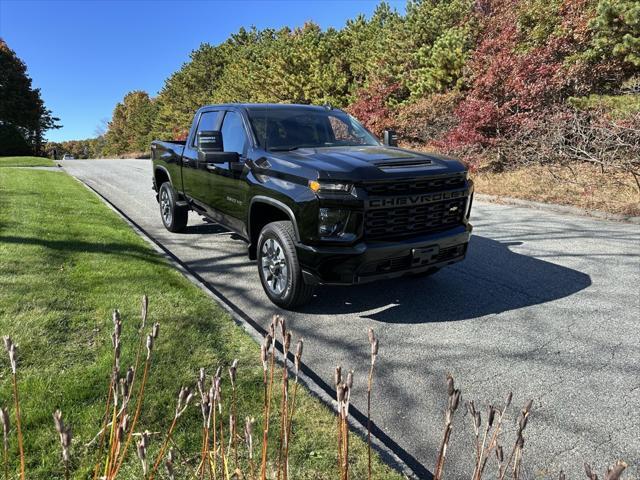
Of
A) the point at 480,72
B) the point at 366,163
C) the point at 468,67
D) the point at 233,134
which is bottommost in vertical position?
the point at 366,163

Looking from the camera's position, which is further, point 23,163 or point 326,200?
point 23,163

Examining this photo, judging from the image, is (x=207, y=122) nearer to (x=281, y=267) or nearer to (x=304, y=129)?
(x=304, y=129)

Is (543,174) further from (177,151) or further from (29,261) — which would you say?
(29,261)

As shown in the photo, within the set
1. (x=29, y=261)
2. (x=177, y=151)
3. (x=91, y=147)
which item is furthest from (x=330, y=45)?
(x=91, y=147)

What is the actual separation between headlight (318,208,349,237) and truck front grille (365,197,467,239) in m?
0.20

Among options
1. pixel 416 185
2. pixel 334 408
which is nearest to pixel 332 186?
pixel 416 185

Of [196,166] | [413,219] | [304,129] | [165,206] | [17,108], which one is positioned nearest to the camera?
[413,219]

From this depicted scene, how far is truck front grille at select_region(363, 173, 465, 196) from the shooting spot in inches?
149

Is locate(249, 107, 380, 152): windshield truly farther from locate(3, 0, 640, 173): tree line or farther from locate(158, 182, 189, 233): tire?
locate(3, 0, 640, 173): tree line

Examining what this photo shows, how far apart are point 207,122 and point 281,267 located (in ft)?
9.93

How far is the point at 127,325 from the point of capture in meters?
3.74

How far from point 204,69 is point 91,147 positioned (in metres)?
77.1

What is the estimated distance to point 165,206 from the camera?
25.8 feet

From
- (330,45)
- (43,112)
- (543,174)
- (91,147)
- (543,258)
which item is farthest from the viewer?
(91,147)
